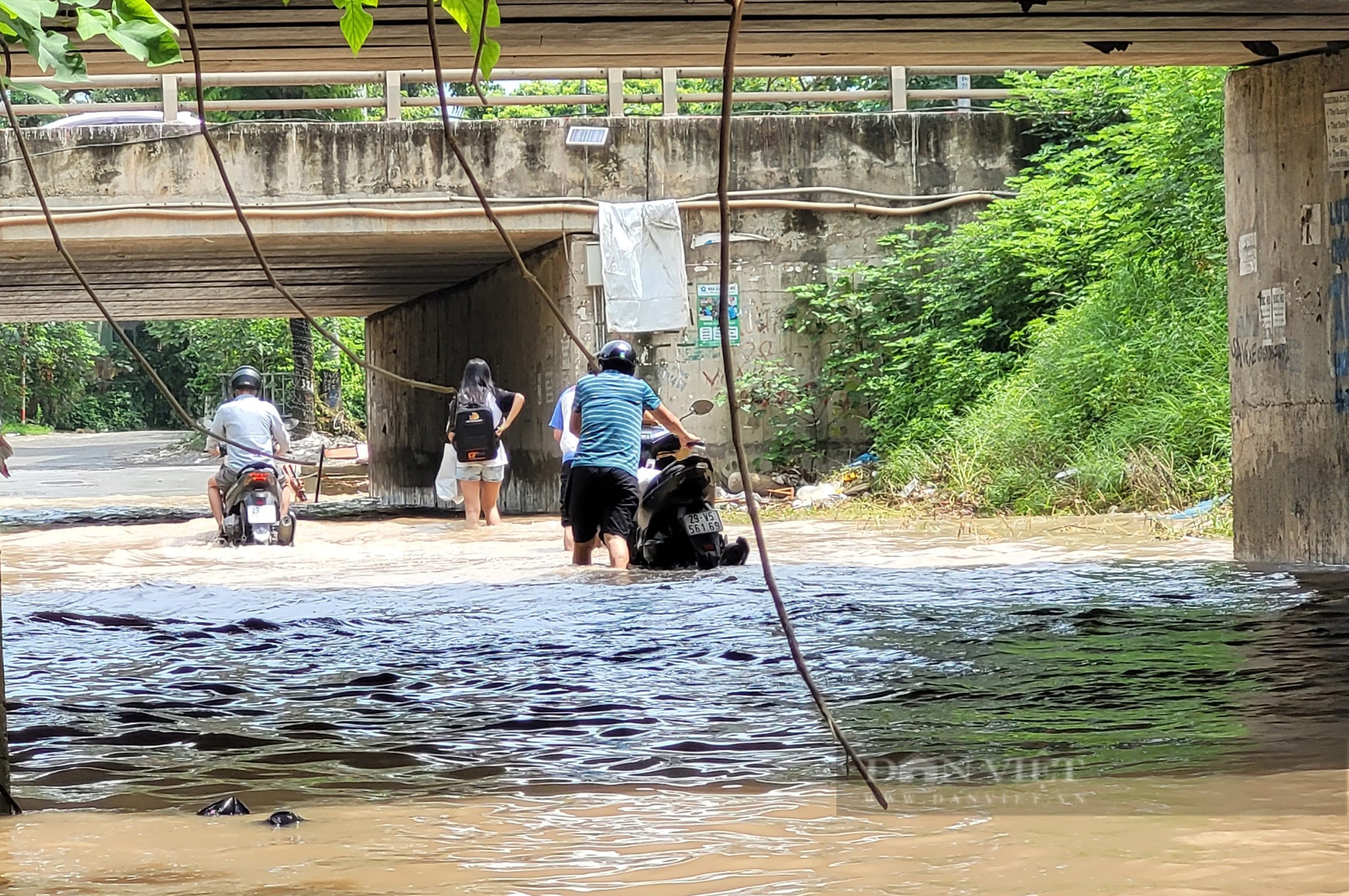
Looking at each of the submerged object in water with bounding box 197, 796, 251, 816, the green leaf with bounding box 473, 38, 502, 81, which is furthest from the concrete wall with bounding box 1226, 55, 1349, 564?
the green leaf with bounding box 473, 38, 502, 81

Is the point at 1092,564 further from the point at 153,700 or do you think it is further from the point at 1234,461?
the point at 153,700

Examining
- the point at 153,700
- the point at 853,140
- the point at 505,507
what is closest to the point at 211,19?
the point at 153,700

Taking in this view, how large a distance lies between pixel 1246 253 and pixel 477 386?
7.03 meters

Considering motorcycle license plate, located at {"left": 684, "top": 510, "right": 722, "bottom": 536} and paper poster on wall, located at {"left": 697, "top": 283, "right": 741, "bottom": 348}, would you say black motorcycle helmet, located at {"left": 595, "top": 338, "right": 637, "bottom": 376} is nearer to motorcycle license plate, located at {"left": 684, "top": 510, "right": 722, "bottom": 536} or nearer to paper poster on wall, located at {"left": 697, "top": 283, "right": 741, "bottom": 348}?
motorcycle license plate, located at {"left": 684, "top": 510, "right": 722, "bottom": 536}

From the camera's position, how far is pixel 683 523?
9.71m

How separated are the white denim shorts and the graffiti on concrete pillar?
786cm

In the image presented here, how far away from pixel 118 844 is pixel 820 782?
1.72 m

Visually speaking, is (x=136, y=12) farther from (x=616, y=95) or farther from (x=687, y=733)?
(x=616, y=95)

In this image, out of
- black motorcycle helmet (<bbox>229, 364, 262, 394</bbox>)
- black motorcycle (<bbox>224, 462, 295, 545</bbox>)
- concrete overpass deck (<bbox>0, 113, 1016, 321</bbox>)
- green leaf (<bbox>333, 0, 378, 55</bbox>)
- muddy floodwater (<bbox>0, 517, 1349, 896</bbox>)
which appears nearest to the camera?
green leaf (<bbox>333, 0, 378, 55</bbox>)

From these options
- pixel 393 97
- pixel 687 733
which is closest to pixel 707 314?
pixel 393 97

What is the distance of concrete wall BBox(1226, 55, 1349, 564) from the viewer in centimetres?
864

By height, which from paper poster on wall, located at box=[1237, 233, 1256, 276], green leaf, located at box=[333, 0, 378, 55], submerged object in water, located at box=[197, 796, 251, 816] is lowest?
submerged object in water, located at box=[197, 796, 251, 816]

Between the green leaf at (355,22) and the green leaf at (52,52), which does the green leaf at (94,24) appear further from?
the green leaf at (355,22)

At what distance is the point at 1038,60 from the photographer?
883 centimetres
